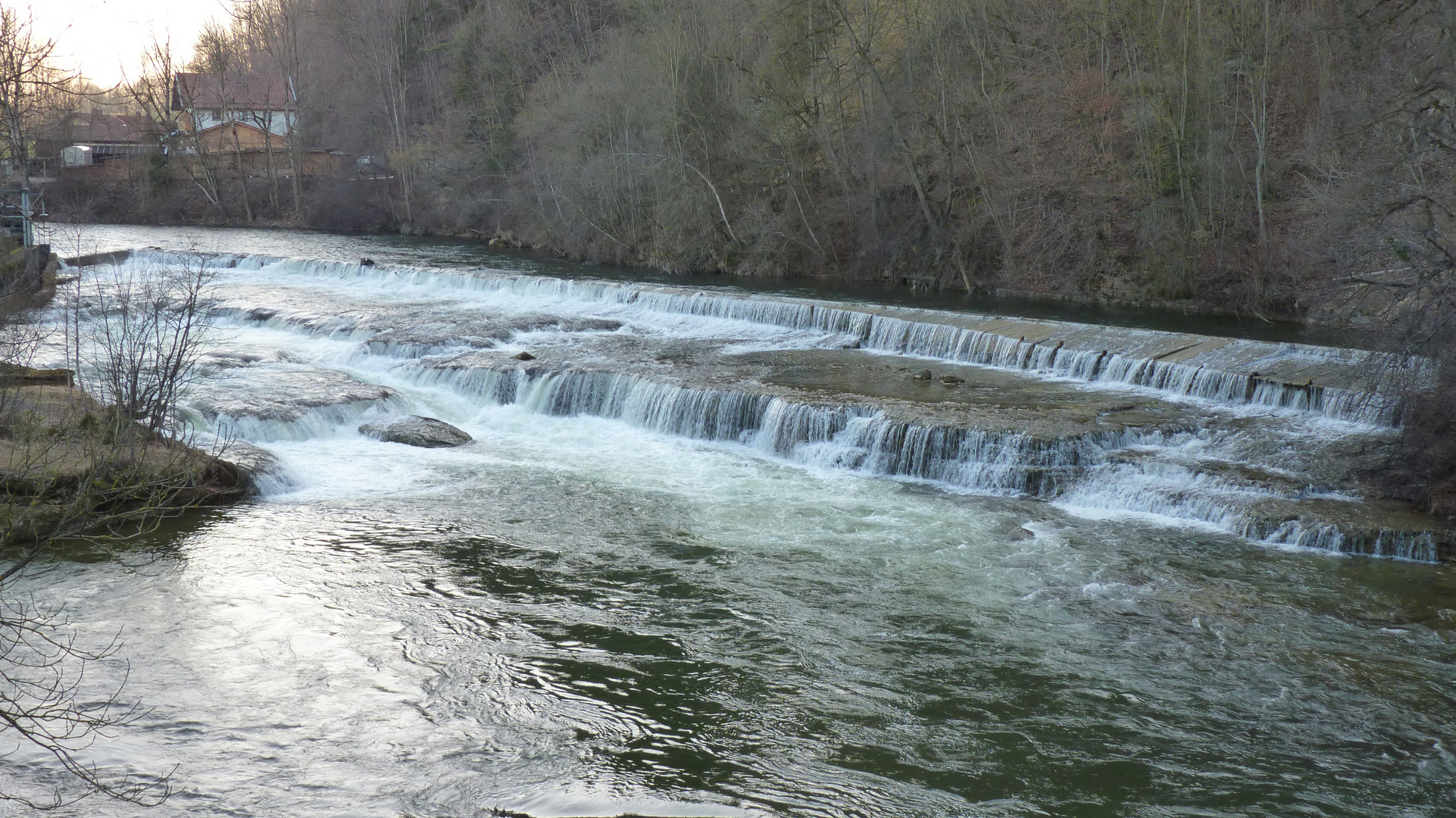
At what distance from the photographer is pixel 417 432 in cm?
1531

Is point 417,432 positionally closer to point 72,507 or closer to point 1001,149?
point 72,507

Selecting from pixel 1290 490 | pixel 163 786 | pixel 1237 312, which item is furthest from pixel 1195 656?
pixel 1237 312

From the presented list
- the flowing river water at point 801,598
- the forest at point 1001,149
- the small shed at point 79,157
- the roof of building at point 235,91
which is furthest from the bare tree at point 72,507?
the roof of building at point 235,91

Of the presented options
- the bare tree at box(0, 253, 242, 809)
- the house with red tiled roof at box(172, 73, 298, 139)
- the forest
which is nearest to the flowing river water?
the bare tree at box(0, 253, 242, 809)

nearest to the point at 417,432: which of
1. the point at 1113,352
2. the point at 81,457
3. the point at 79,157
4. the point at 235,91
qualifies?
the point at 81,457

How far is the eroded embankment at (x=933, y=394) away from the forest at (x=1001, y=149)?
4.82ft

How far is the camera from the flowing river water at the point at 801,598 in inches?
263

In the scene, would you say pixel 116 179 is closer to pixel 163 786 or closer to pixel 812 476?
pixel 812 476

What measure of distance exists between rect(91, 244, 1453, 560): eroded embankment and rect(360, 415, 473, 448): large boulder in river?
58 centimetres

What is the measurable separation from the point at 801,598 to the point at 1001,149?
19.7m

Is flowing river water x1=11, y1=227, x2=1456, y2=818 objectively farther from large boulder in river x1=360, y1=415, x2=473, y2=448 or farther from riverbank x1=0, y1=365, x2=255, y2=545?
riverbank x1=0, y1=365, x2=255, y2=545

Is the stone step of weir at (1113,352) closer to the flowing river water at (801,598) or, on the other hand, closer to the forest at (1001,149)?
the flowing river water at (801,598)

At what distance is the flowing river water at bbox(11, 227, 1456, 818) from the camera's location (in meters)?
6.67

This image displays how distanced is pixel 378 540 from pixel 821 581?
452 centimetres
